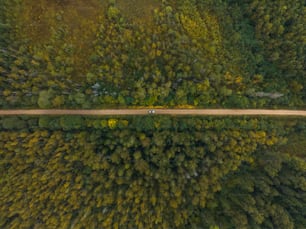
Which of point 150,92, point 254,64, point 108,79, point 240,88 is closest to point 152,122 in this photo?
point 150,92

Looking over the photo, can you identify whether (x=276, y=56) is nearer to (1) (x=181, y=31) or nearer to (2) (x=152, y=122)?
(1) (x=181, y=31)

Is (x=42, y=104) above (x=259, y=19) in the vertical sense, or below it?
below

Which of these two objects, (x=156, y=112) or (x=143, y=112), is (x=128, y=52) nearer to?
(x=143, y=112)

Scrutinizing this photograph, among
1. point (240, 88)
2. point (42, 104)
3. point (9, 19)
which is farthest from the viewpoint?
point (240, 88)

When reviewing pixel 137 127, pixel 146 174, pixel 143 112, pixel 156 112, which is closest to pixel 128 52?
pixel 143 112

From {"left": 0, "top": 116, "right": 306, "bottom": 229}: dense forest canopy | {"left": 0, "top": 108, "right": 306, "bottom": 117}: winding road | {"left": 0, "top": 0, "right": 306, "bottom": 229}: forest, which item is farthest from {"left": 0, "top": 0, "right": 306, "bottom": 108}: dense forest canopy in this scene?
{"left": 0, "top": 116, "right": 306, "bottom": 229}: dense forest canopy

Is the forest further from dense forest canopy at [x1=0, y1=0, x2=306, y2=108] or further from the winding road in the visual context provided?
Result: the winding road
